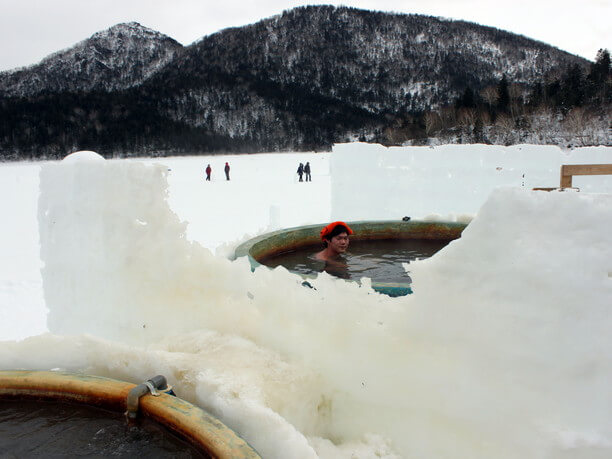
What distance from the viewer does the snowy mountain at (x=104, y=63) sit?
122 metres

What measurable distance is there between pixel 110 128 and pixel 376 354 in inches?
2833

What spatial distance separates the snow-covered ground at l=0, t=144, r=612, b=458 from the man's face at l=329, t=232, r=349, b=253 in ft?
4.81

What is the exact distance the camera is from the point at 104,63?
500 ft

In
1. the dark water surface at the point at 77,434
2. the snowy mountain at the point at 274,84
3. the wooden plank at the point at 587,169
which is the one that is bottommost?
the dark water surface at the point at 77,434

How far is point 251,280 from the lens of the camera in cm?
271

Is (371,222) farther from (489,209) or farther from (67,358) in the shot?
(67,358)

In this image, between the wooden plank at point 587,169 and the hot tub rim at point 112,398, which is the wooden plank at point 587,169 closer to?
the wooden plank at point 587,169

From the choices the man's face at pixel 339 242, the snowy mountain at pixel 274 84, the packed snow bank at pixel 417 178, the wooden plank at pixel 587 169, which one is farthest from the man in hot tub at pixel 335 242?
the snowy mountain at pixel 274 84

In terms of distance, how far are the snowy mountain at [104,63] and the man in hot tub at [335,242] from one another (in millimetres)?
119947

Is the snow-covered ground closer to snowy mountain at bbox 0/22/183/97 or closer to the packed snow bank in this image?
the packed snow bank

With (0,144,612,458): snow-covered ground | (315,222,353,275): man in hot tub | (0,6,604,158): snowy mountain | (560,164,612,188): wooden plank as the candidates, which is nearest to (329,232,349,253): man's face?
(315,222,353,275): man in hot tub

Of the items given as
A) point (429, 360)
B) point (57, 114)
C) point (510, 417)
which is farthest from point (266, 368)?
point (57, 114)

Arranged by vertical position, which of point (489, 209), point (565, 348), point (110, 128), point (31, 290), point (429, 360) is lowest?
point (31, 290)

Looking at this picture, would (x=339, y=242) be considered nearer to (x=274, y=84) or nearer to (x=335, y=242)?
(x=335, y=242)
